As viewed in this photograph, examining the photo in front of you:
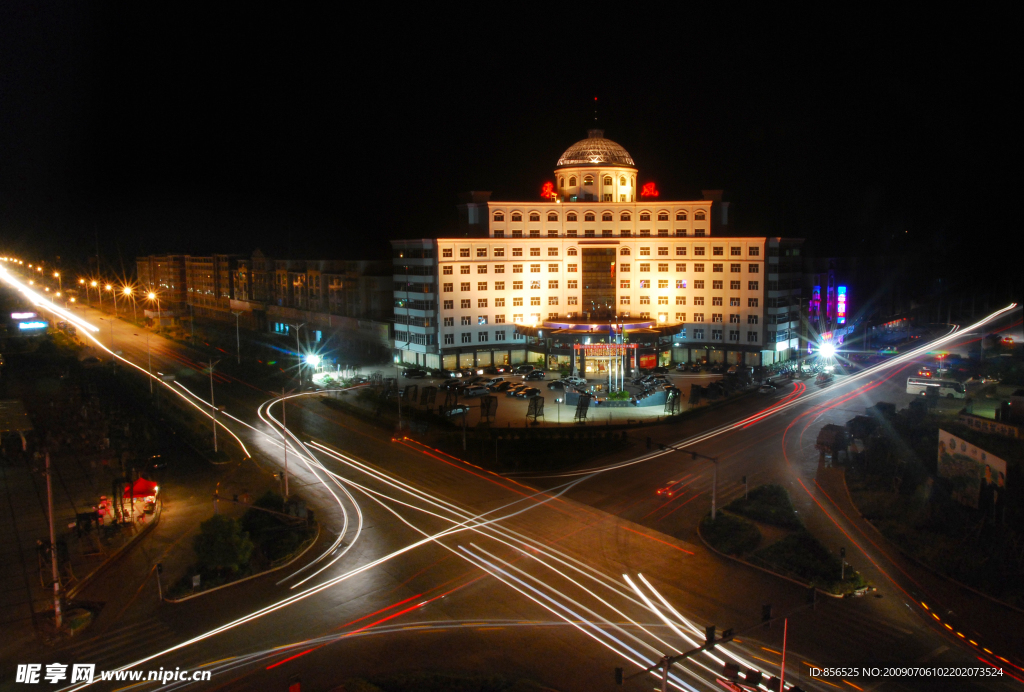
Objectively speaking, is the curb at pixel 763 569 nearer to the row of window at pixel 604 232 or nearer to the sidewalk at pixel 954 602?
the sidewalk at pixel 954 602

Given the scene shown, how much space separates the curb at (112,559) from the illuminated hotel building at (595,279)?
31.1 m

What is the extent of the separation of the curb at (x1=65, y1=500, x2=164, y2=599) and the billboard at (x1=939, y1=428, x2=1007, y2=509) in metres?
27.3

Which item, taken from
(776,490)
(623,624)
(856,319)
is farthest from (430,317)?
(856,319)

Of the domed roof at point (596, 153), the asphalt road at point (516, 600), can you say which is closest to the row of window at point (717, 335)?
the domed roof at point (596, 153)

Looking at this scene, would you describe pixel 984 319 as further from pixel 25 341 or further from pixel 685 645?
pixel 25 341

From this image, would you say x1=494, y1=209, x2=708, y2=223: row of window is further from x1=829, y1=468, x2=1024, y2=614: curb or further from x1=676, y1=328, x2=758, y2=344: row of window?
x1=829, y1=468, x2=1024, y2=614: curb

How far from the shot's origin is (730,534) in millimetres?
21281

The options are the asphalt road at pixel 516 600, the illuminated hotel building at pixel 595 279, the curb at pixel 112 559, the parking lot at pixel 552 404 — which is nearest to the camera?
the asphalt road at pixel 516 600

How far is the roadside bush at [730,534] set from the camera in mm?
20500

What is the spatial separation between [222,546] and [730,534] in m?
15.5

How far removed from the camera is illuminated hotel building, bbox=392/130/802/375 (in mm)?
53062

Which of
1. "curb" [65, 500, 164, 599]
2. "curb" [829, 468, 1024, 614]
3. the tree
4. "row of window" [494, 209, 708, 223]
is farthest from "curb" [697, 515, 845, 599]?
"row of window" [494, 209, 708, 223]

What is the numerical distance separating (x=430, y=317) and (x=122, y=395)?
22083 millimetres

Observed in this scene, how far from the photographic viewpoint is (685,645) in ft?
51.3
